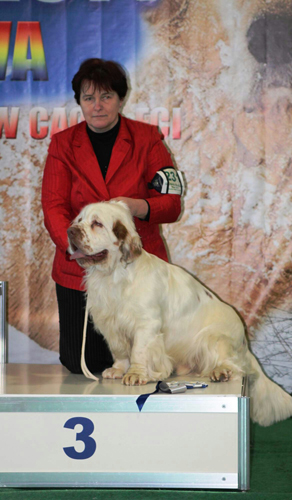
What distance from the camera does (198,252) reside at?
4.41m

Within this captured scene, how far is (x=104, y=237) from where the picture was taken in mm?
2547

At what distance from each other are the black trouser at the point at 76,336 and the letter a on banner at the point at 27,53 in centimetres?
194

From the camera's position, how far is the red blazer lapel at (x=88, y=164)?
9.87 ft

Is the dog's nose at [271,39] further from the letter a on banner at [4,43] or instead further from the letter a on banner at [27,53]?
the letter a on banner at [4,43]

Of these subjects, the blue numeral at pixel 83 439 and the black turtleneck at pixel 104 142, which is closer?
the blue numeral at pixel 83 439

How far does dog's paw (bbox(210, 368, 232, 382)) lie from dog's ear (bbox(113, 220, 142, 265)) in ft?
2.04

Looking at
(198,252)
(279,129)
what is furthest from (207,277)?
(279,129)

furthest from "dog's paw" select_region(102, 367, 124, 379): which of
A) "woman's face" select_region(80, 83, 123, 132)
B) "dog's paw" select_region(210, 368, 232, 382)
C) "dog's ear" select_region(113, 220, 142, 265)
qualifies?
"woman's face" select_region(80, 83, 123, 132)

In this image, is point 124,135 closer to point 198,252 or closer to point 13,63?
point 198,252

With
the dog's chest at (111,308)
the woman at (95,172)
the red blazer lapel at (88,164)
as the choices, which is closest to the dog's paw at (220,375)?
the dog's chest at (111,308)

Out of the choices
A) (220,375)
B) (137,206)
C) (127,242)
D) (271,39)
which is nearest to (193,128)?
(271,39)

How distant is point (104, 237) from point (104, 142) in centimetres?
80

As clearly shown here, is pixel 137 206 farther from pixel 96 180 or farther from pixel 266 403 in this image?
pixel 266 403

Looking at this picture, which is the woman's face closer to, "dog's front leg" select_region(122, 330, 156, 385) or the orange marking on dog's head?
the orange marking on dog's head
